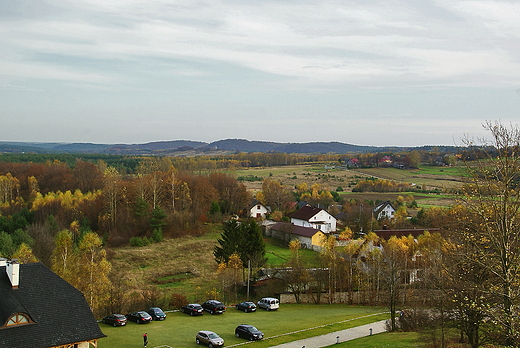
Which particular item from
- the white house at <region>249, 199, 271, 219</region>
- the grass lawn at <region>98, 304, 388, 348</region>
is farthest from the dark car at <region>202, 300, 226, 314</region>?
the white house at <region>249, 199, 271, 219</region>

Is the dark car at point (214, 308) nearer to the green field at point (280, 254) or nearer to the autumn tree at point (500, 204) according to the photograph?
the green field at point (280, 254)

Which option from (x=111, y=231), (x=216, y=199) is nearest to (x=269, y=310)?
(x=111, y=231)

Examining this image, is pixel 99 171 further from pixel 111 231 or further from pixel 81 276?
pixel 81 276

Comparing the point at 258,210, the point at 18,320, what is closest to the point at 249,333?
the point at 18,320

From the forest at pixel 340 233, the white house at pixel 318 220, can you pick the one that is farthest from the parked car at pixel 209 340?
the white house at pixel 318 220

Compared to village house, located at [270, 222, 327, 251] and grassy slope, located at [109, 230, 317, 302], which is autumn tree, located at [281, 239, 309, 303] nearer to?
grassy slope, located at [109, 230, 317, 302]

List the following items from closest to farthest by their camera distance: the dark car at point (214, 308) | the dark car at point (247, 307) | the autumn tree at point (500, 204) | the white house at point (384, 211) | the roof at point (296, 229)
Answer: the autumn tree at point (500, 204), the dark car at point (214, 308), the dark car at point (247, 307), the roof at point (296, 229), the white house at point (384, 211)
